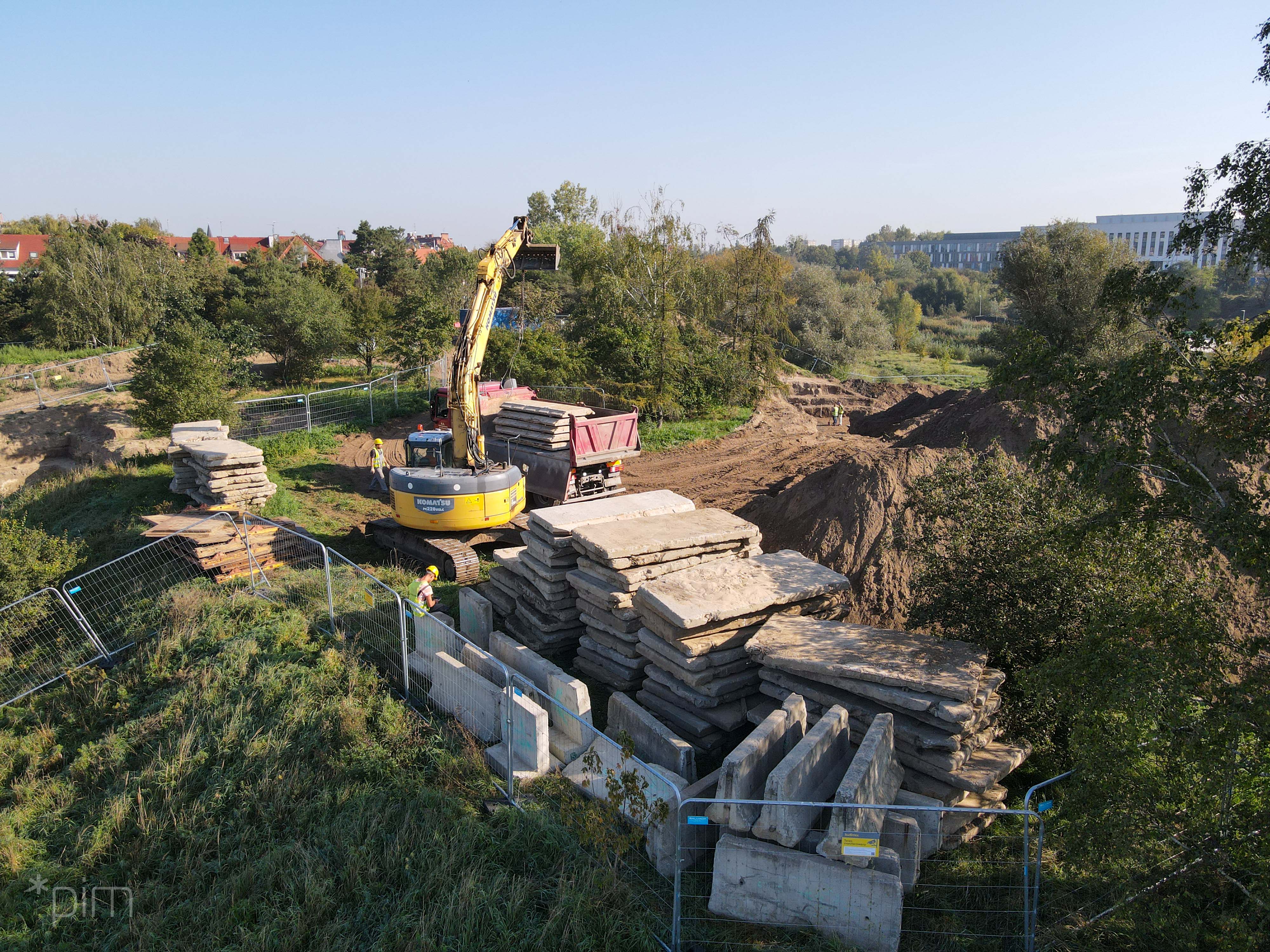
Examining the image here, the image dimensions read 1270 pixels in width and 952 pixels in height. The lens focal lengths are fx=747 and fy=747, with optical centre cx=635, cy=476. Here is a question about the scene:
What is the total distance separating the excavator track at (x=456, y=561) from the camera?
12.8 m

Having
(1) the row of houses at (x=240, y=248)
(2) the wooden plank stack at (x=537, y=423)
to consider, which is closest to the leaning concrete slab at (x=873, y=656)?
(2) the wooden plank stack at (x=537, y=423)

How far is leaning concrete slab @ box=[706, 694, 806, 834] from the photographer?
5.54 m

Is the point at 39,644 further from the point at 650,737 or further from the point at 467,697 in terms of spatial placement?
the point at 650,737

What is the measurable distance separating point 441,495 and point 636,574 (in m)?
4.93

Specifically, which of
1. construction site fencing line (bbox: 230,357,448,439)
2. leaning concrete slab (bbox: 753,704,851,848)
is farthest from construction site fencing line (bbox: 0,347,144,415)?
leaning concrete slab (bbox: 753,704,851,848)

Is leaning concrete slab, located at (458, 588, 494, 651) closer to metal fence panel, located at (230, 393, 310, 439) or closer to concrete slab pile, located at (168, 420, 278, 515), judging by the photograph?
concrete slab pile, located at (168, 420, 278, 515)

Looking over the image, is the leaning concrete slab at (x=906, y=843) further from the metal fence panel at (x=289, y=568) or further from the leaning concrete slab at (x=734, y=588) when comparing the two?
the metal fence panel at (x=289, y=568)

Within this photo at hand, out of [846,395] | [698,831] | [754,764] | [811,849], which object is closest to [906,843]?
[811,849]

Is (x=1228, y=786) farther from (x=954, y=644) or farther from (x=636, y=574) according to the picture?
(x=636, y=574)

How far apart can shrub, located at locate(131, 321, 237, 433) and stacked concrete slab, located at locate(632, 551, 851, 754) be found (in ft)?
50.8

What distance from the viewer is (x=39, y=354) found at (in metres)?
32.5

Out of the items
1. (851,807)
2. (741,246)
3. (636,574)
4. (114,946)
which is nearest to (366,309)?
(741,246)

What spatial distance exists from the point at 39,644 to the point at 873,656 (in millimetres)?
11787

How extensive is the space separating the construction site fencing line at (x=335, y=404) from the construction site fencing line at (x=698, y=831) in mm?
12361
